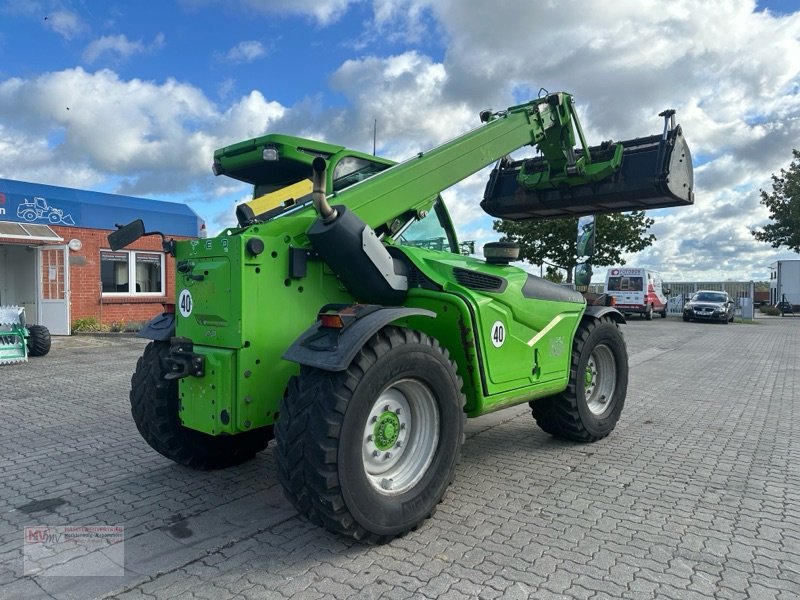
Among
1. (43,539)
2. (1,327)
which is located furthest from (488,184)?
(1,327)

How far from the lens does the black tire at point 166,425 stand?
163 inches

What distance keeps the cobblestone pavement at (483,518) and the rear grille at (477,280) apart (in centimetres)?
150

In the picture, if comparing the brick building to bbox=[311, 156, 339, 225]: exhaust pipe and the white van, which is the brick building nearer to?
bbox=[311, 156, 339, 225]: exhaust pipe

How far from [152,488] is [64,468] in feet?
3.54

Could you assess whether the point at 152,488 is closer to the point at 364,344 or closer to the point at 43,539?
the point at 43,539

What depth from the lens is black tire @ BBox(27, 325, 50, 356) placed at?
37.9 ft

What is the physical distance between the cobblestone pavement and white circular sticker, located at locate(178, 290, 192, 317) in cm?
134

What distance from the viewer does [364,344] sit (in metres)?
3.21

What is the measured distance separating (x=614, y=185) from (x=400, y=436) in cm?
402

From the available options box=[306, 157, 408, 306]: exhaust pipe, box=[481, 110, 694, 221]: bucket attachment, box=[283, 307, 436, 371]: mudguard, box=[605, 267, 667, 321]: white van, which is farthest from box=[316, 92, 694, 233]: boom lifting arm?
box=[605, 267, 667, 321]: white van

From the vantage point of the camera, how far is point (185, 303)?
3.81m

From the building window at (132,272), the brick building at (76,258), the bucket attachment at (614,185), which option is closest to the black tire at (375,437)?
the bucket attachment at (614,185)

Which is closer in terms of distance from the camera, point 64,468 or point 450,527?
point 450,527

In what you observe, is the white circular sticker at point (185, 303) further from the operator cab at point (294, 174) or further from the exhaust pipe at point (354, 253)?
the exhaust pipe at point (354, 253)
